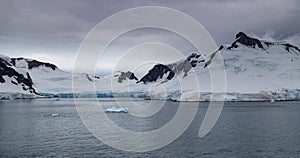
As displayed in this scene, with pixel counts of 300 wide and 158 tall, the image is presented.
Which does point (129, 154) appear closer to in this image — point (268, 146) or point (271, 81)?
point (268, 146)

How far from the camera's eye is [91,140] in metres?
45.9

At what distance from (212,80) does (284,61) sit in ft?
158

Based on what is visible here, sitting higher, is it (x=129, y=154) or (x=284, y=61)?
(x=284, y=61)

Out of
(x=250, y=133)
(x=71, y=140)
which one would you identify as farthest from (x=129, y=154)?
(x=250, y=133)

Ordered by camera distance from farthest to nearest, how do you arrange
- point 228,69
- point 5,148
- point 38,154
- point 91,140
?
point 228,69 → point 91,140 → point 5,148 → point 38,154


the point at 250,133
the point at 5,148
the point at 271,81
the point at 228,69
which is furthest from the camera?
the point at 228,69

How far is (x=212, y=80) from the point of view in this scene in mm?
183500

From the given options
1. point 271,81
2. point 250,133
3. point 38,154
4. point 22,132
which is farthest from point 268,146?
point 271,81

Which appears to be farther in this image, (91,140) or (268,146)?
(91,140)

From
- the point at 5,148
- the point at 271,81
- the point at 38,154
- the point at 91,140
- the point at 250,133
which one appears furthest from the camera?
the point at 271,81

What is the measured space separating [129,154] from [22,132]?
25.9 meters

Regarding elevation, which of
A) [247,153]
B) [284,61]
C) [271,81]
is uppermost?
[284,61]

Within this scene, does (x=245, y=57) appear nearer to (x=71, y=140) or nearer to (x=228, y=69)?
(x=228, y=69)

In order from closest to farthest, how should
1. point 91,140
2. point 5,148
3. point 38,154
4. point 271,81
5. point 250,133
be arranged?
point 38,154, point 5,148, point 91,140, point 250,133, point 271,81
